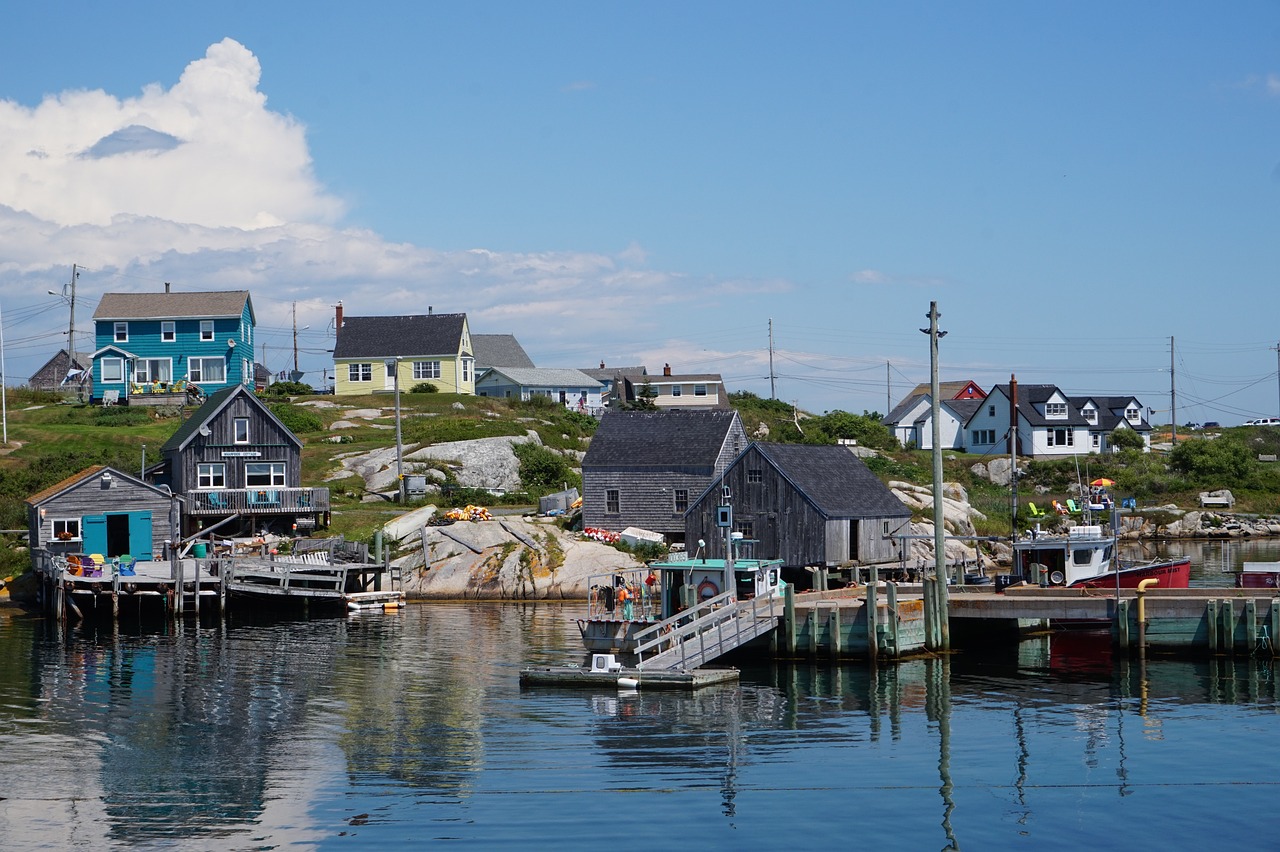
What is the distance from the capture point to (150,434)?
7969 centimetres

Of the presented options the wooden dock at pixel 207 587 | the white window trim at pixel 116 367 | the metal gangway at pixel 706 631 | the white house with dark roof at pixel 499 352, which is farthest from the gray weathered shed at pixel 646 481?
the white house with dark roof at pixel 499 352

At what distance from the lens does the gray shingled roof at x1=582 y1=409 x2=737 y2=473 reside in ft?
221

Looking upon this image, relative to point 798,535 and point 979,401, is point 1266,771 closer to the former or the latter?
point 798,535

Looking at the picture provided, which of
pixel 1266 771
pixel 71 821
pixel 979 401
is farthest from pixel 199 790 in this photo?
pixel 979 401

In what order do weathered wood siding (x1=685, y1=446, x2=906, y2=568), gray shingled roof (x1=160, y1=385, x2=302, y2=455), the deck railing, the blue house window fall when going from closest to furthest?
weathered wood siding (x1=685, y1=446, x2=906, y2=568) < gray shingled roof (x1=160, y1=385, x2=302, y2=455) < the deck railing < the blue house window

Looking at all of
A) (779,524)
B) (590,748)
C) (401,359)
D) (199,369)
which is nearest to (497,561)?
(779,524)

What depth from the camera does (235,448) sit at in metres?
64.6

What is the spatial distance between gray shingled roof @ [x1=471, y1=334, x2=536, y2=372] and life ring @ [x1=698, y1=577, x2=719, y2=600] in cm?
8927

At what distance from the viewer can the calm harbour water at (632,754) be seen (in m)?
23.6

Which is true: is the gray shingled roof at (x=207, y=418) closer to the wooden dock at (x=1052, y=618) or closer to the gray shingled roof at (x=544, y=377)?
the wooden dock at (x=1052, y=618)

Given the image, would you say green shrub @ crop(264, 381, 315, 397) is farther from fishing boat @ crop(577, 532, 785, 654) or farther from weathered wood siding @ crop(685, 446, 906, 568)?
fishing boat @ crop(577, 532, 785, 654)

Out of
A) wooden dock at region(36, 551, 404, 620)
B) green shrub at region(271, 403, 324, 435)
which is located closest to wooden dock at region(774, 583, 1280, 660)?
wooden dock at region(36, 551, 404, 620)

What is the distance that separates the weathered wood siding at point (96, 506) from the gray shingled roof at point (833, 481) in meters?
26.5

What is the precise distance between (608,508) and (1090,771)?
41.6 metres
